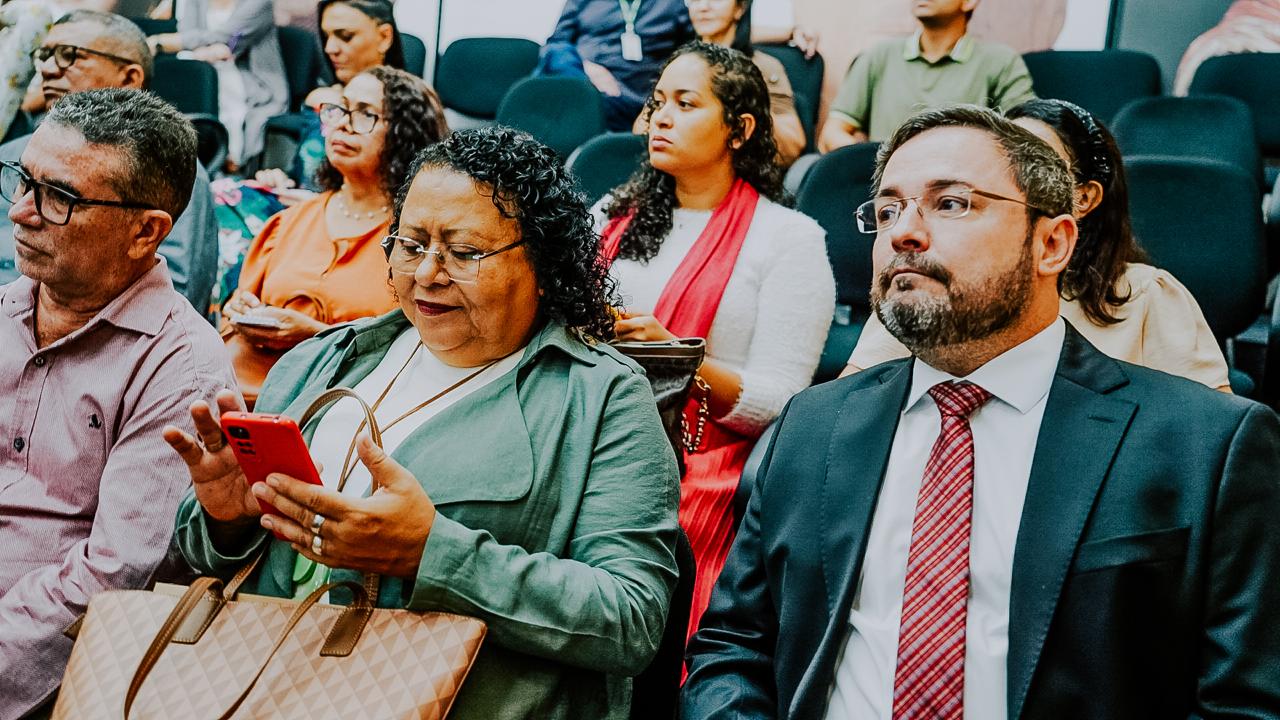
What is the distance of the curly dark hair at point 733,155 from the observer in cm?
254

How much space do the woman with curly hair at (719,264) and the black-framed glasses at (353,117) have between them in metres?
0.60

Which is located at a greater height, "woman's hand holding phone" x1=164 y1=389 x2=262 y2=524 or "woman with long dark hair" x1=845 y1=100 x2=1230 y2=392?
"woman with long dark hair" x1=845 y1=100 x2=1230 y2=392

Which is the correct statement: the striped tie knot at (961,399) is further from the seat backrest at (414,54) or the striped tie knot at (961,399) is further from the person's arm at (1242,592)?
the seat backrest at (414,54)

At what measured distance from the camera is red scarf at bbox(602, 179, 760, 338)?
7.61 feet

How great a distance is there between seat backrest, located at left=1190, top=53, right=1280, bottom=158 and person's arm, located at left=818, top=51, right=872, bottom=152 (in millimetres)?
1295

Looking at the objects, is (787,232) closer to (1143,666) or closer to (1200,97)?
(1143,666)

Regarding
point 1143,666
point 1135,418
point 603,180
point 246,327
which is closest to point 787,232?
point 603,180

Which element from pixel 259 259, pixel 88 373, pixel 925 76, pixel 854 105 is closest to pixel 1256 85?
pixel 925 76

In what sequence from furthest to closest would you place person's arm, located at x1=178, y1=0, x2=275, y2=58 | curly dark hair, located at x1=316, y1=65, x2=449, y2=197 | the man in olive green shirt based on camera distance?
person's arm, located at x1=178, y1=0, x2=275, y2=58, the man in olive green shirt, curly dark hair, located at x1=316, y1=65, x2=449, y2=197

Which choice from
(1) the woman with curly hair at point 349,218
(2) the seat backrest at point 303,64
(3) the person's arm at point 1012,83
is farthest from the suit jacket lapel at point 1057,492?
(2) the seat backrest at point 303,64

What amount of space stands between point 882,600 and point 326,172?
208cm

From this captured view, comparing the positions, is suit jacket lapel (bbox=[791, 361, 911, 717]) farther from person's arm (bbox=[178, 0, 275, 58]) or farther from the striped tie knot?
person's arm (bbox=[178, 0, 275, 58])

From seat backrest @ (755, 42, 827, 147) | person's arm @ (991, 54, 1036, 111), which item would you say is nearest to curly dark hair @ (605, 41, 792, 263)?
person's arm @ (991, 54, 1036, 111)

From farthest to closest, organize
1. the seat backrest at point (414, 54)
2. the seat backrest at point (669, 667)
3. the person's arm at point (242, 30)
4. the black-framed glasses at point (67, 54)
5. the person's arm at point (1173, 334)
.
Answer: the seat backrest at point (414, 54), the person's arm at point (242, 30), the black-framed glasses at point (67, 54), the person's arm at point (1173, 334), the seat backrest at point (669, 667)
